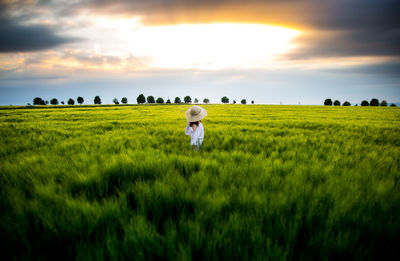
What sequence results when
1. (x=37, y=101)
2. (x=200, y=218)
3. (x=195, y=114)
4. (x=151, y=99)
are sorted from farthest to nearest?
1. (x=151, y=99)
2. (x=37, y=101)
3. (x=195, y=114)
4. (x=200, y=218)

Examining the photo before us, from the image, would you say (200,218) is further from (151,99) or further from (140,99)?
(151,99)

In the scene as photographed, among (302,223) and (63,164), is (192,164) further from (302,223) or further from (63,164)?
(63,164)

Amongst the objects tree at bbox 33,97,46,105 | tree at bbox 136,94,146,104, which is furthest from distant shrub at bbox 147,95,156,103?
tree at bbox 33,97,46,105

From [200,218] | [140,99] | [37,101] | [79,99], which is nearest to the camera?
[200,218]

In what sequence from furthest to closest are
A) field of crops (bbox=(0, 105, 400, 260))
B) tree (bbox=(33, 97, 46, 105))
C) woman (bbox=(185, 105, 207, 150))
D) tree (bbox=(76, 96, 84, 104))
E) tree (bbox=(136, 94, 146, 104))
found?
1. tree (bbox=(136, 94, 146, 104))
2. tree (bbox=(76, 96, 84, 104))
3. tree (bbox=(33, 97, 46, 105))
4. woman (bbox=(185, 105, 207, 150))
5. field of crops (bbox=(0, 105, 400, 260))

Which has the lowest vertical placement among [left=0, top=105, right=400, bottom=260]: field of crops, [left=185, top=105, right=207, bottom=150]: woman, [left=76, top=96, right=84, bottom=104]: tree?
[left=0, top=105, right=400, bottom=260]: field of crops

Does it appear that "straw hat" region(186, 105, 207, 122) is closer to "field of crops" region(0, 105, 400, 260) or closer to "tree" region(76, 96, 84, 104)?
"field of crops" region(0, 105, 400, 260)

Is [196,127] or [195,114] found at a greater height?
[195,114]

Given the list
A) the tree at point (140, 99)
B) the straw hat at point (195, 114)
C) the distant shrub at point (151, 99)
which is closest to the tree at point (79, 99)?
the tree at point (140, 99)

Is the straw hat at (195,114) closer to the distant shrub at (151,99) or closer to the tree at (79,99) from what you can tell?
the distant shrub at (151,99)

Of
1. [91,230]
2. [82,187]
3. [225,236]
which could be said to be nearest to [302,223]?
[225,236]

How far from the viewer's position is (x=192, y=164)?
7.55ft

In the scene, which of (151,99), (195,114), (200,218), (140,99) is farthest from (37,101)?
(200,218)

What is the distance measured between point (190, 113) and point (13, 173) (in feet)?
9.05
